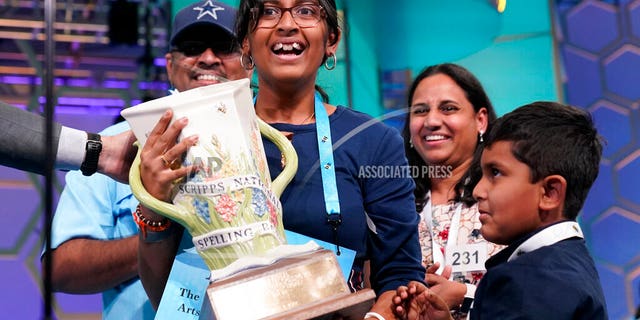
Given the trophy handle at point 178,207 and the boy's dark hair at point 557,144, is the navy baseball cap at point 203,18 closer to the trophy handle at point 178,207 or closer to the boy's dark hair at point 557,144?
the trophy handle at point 178,207

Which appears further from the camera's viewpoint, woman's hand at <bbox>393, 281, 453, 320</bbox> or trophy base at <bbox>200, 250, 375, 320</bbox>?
woman's hand at <bbox>393, 281, 453, 320</bbox>

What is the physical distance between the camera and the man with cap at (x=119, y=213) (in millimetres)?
1554

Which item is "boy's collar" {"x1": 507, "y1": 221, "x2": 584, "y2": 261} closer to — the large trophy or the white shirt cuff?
the large trophy

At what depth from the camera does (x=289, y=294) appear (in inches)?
43.9

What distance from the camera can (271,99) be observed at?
145 centimetres

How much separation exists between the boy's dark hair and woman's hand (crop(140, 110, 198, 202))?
53 cm

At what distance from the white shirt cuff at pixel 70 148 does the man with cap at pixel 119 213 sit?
0.20 m

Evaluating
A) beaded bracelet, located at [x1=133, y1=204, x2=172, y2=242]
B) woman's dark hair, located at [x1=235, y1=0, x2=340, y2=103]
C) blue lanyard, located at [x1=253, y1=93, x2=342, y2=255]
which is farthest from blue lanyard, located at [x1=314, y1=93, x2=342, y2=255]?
beaded bracelet, located at [x1=133, y1=204, x2=172, y2=242]

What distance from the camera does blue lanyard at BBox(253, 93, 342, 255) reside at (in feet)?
4.38

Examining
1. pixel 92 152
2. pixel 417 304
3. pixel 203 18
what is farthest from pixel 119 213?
pixel 417 304

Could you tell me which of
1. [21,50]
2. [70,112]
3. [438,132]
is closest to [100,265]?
[70,112]

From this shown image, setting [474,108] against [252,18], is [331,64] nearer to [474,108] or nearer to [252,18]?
[252,18]

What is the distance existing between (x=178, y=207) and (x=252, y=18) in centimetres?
37

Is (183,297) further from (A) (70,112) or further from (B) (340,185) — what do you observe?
(A) (70,112)
